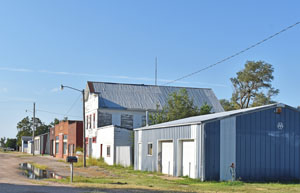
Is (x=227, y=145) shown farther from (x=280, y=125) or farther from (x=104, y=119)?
(x=104, y=119)

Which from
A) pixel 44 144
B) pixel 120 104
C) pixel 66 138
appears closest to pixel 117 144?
pixel 120 104

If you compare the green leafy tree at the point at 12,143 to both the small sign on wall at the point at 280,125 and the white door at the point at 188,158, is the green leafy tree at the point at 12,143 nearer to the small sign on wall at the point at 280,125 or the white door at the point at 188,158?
the white door at the point at 188,158

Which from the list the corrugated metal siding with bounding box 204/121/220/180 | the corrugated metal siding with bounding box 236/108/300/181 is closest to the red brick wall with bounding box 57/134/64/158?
the corrugated metal siding with bounding box 204/121/220/180

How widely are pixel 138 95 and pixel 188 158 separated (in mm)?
28506

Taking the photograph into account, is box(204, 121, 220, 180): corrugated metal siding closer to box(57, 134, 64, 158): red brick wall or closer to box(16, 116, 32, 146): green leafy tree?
box(57, 134, 64, 158): red brick wall

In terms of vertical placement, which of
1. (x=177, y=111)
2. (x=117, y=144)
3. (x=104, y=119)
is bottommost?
(x=117, y=144)

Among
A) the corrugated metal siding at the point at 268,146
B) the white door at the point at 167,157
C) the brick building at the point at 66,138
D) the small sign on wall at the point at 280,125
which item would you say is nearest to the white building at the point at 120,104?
the brick building at the point at 66,138

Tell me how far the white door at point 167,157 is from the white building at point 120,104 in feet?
59.2

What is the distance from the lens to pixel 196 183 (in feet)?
73.6

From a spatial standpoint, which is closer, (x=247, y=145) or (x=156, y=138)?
(x=247, y=145)

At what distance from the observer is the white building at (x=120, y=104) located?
50031mm

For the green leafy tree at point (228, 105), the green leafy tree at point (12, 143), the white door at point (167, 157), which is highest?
the green leafy tree at point (228, 105)

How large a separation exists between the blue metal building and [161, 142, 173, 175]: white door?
187 cm

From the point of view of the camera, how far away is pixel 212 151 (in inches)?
927
